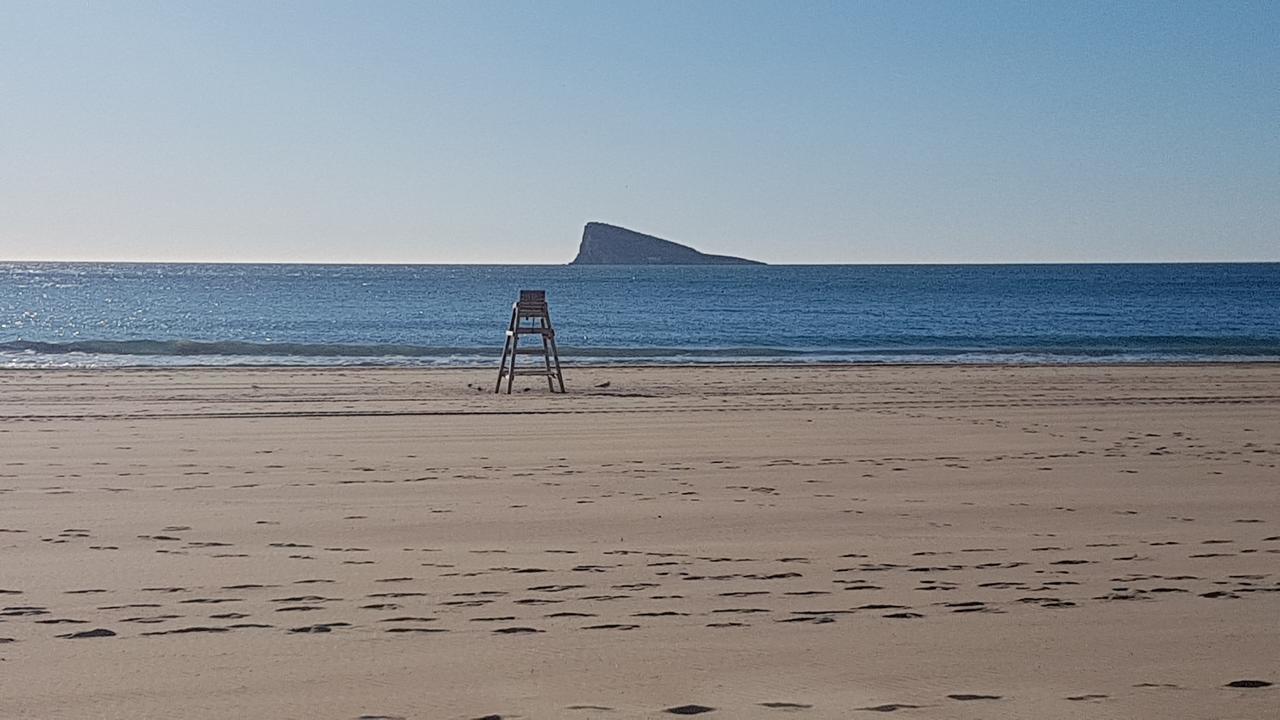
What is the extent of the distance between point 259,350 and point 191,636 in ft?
72.4

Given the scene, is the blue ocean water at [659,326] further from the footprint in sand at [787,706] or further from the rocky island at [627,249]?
the rocky island at [627,249]

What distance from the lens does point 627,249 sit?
190m

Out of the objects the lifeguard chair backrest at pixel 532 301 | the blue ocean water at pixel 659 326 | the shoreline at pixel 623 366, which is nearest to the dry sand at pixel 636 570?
the lifeguard chair backrest at pixel 532 301

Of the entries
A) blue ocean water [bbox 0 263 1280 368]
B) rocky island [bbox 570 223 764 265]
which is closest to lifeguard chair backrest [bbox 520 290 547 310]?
blue ocean water [bbox 0 263 1280 368]

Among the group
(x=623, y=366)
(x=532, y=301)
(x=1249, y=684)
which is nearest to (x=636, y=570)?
(x=1249, y=684)

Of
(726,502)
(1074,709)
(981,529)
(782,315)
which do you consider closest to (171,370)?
(726,502)

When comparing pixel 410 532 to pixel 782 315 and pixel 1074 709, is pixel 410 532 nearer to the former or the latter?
pixel 1074 709

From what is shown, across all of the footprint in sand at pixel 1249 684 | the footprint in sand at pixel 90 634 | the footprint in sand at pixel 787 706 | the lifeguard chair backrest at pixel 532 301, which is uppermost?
the lifeguard chair backrest at pixel 532 301

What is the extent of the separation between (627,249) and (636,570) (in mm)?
184597

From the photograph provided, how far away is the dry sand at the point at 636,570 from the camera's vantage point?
13.5 feet

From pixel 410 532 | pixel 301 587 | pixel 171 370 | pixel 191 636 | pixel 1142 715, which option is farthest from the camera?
pixel 171 370

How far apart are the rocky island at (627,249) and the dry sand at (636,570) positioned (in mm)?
178510

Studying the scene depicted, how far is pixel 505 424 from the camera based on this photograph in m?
11.9

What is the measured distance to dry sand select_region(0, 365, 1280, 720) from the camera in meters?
4.11
